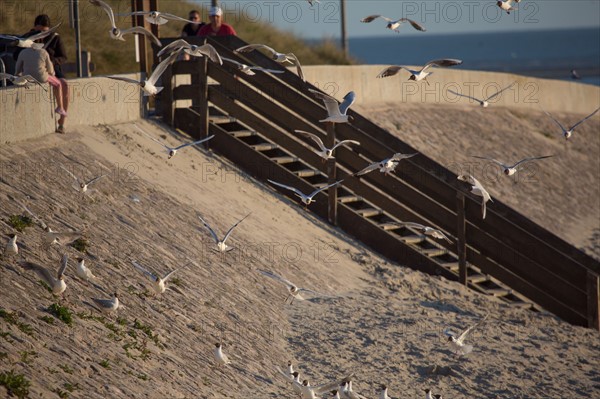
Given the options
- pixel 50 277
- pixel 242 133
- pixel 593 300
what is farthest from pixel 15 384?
pixel 242 133

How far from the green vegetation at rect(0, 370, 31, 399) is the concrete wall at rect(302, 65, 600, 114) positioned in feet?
50.2

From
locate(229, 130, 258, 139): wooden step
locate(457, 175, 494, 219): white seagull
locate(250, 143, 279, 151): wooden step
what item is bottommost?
locate(250, 143, 279, 151): wooden step

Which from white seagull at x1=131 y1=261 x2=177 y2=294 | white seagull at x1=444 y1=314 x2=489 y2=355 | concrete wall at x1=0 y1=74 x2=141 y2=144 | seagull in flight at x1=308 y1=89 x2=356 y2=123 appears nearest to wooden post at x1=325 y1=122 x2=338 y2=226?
seagull in flight at x1=308 y1=89 x2=356 y2=123

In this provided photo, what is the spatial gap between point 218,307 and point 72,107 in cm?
513

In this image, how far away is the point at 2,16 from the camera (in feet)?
97.5

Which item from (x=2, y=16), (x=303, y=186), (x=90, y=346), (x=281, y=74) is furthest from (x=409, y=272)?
(x=2, y=16)

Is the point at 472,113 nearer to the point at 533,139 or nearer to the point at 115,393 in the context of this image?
the point at 533,139

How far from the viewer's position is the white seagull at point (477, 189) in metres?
15.1

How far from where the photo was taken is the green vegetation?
8.81 meters

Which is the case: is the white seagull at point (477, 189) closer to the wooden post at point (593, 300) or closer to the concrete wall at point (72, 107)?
the wooden post at point (593, 300)

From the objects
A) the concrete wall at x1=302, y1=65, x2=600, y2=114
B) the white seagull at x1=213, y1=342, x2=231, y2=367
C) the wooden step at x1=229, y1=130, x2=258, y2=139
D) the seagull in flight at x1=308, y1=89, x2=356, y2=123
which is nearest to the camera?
the white seagull at x1=213, y1=342, x2=231, y2=367

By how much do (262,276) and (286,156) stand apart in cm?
526

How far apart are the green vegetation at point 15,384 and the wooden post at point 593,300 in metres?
9.67

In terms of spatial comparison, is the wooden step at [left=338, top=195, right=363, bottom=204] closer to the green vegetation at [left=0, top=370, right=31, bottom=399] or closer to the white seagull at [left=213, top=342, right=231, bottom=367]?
the white seagull at [left=213, top=342, right=231, bottom=367]
